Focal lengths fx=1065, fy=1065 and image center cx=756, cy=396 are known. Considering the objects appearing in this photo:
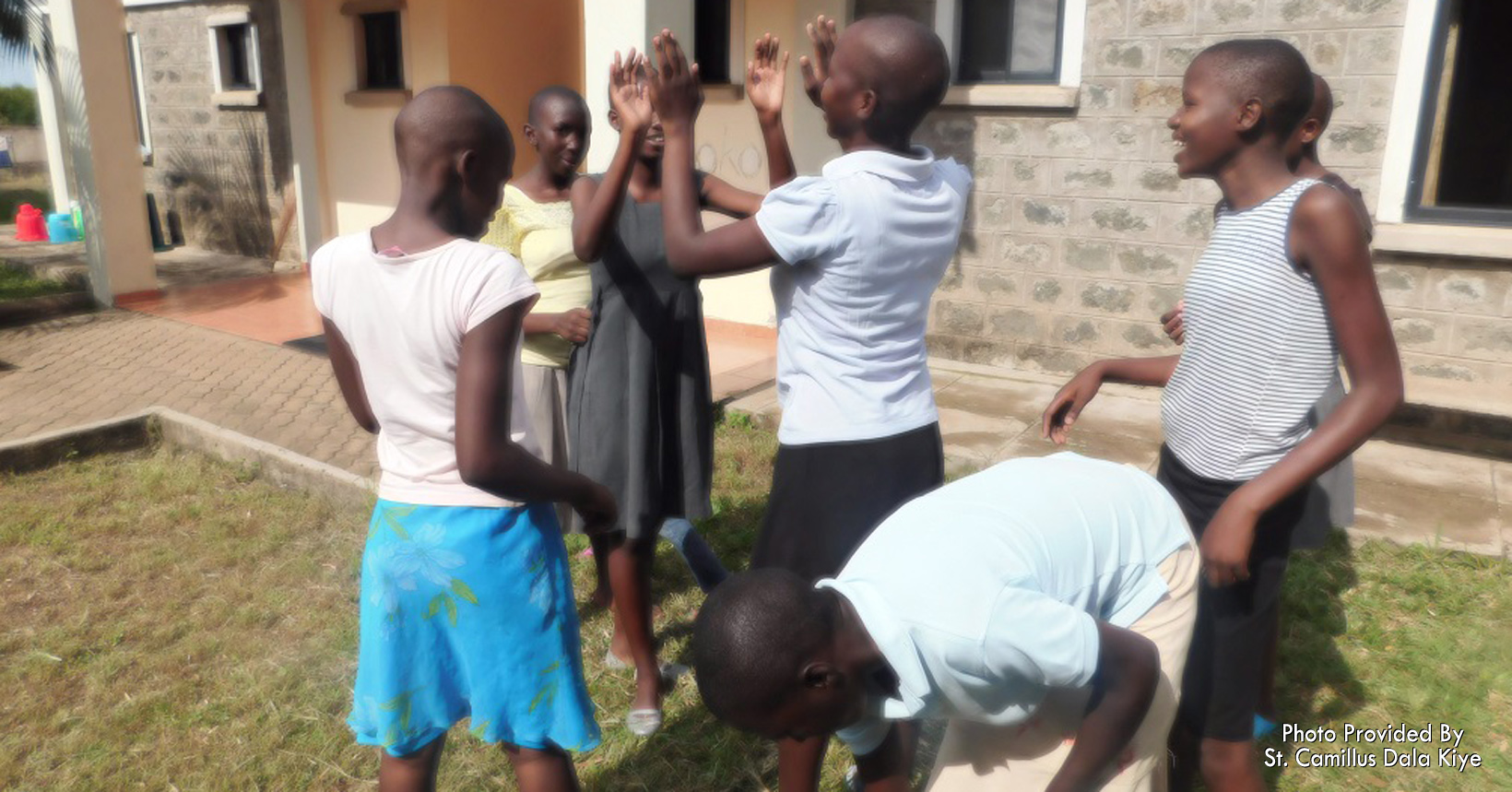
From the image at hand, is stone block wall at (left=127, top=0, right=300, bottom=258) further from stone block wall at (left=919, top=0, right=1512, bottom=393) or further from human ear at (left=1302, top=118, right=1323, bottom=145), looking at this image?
human ear at (left=1302, top=118, right=1323, bottom=145)

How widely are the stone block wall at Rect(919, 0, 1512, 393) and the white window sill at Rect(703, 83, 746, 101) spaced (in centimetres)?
144

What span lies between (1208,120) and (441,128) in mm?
1322

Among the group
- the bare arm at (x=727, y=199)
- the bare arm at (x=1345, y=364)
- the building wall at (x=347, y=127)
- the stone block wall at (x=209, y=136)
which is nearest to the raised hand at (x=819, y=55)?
the bare arm at (x=727, y=199)

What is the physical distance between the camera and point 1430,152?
5.29 m

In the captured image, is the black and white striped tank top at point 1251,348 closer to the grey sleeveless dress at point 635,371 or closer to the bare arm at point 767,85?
the bare arm at point 767,85

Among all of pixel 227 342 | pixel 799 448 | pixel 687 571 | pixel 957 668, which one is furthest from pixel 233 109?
pixel 957 668

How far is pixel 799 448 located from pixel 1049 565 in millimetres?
633

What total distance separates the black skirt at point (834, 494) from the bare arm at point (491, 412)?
577 mm

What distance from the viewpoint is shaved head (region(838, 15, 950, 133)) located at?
1943 mm

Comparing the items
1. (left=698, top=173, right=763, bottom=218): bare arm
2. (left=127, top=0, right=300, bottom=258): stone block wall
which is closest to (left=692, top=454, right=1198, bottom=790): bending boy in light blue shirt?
(left=698, top=173, right=763, bottom=218): bare arm

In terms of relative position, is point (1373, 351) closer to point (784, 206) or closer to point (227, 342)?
point (784, 206)

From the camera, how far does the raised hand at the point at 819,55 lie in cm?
227

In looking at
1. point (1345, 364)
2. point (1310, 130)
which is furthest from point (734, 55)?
point (1345, 364)

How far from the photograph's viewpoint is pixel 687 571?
3828 millimetres
